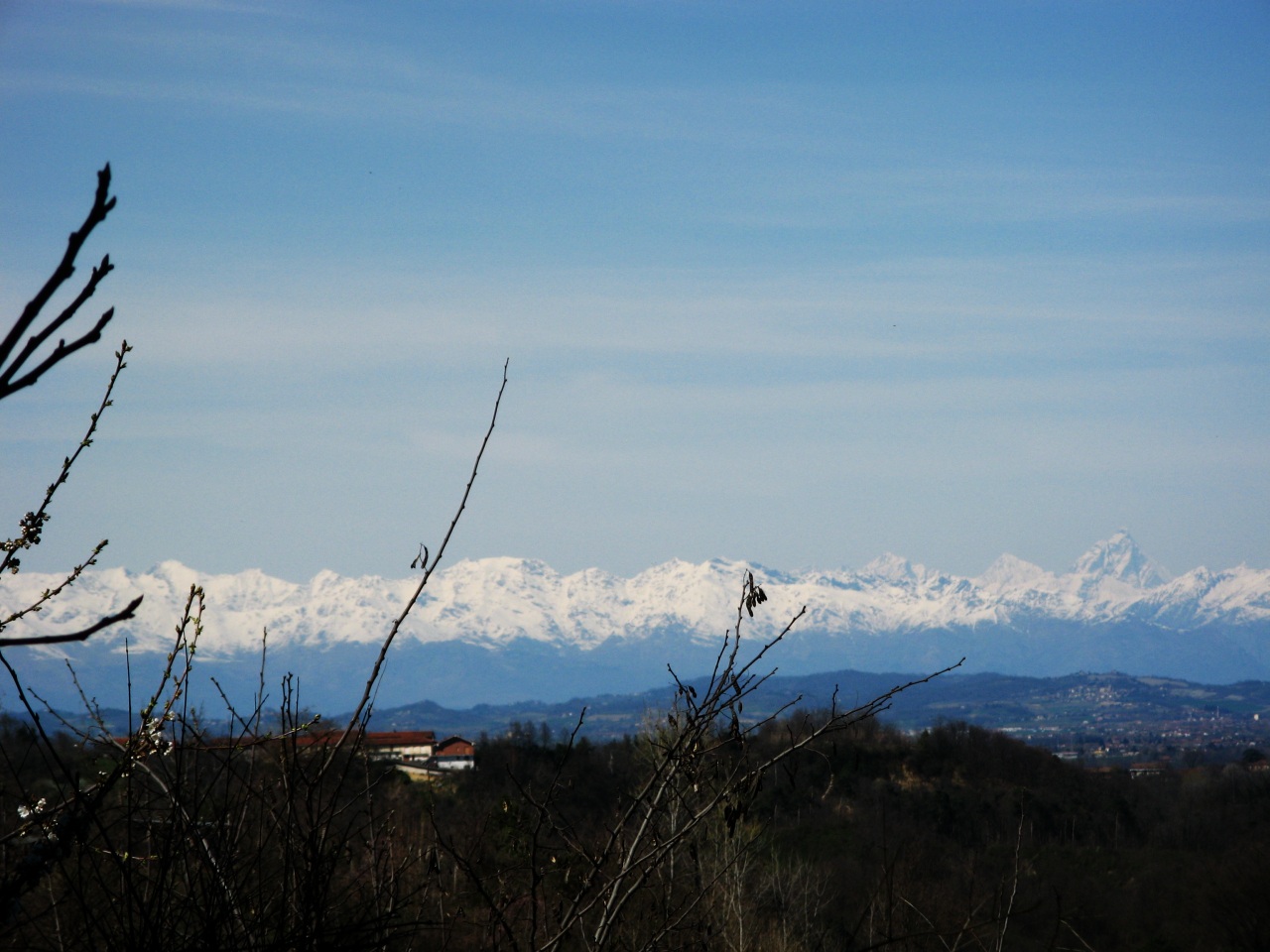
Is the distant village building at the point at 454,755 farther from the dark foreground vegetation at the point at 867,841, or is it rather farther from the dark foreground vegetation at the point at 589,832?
the dark foreground vegetation at the point at 589,832

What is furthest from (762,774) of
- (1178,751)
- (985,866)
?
(1178,751)

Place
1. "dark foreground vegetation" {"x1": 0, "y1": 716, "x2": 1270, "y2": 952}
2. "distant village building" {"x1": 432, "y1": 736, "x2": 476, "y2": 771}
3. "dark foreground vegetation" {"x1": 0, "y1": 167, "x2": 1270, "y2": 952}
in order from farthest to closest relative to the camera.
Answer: "distant village building" {"x1": 432, "y1": 736, "x2": 476, "y2": 771} → "dark foreground vegetation" {"x1": 0, "y1": 716, "x2": 1270, "y2": 952} → "dark foreground vegetation" {"x1": 0, "y1": 167, "x2": 1270, "y2": 952}

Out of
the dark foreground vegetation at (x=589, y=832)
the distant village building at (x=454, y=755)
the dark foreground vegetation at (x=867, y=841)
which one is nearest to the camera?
the dark foreground vegetation at (x=589, y=832)

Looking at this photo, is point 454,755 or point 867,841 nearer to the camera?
point 867,841

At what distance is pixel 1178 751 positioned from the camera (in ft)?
523

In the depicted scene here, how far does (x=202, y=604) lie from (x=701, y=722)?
1188 mm

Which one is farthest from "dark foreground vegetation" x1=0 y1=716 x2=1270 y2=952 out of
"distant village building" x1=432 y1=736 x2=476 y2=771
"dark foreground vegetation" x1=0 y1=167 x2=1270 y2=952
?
"distant village building" x1=432 y1=736 x2=476 y2=771

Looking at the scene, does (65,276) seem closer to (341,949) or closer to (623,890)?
(341,949)

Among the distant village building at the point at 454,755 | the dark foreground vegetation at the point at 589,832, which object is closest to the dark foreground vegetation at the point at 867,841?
the dark foreground vegetation at the point at 589,832

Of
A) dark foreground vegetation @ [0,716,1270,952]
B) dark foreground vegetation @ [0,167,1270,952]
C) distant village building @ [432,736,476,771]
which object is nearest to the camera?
dark foreground vegetation @ [0,167,1270,952]

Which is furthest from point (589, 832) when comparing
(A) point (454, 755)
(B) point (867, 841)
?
(A) point (454, 755)

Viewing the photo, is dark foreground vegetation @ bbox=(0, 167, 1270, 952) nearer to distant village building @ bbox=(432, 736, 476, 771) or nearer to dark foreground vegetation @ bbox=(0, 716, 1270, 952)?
dark foreground vegetation @ bbox=(0, 716, 1270, 952)

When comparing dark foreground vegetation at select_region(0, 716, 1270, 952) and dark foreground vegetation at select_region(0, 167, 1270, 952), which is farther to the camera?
dark foreground vegetation at select_region(0, 716, 1270, 952)

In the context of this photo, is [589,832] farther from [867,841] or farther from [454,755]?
[454,755]
